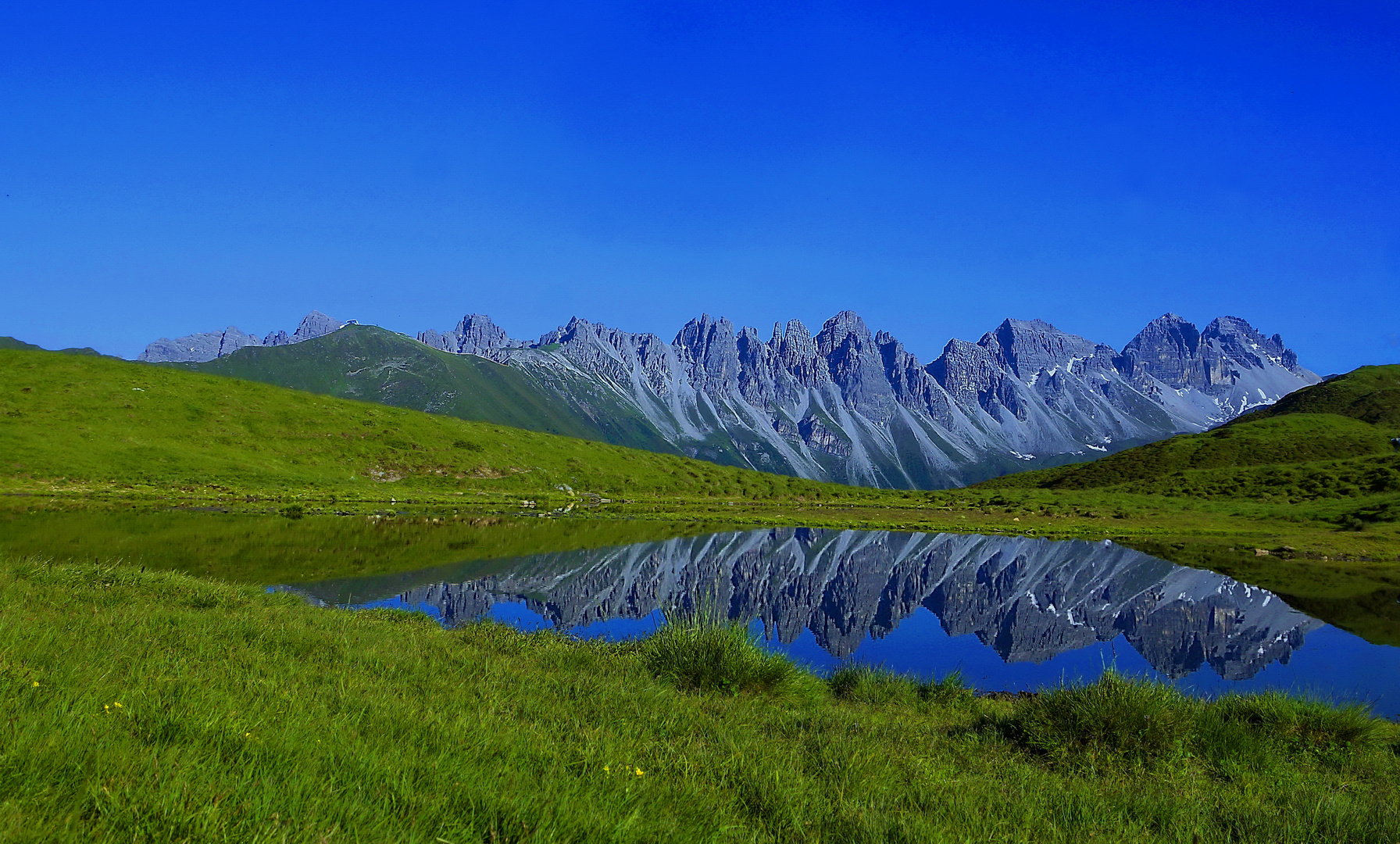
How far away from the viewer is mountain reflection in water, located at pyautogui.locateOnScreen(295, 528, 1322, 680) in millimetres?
22438

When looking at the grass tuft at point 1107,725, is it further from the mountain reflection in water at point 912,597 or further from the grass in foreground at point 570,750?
the mountain reflection in water at point 912,597

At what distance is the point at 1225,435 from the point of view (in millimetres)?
174250

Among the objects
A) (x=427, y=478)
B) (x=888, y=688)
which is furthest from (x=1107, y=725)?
(x=427, y=478)

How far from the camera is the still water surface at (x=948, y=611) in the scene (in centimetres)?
1931

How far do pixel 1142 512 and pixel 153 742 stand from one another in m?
107

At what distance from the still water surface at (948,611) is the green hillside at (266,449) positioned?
50.6 meters

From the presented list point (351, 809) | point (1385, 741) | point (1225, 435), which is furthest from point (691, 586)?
point (1225, 435)

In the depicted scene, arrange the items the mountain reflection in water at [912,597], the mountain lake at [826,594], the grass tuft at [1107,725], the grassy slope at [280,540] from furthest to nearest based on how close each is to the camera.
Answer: the grassy slope at [280,540] → the mountain reflection in water at [912,597] → the mountain lake at [826,594] → the grass tuft at [1107,725]

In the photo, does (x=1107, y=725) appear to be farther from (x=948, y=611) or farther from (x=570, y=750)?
(x=948, y=611)

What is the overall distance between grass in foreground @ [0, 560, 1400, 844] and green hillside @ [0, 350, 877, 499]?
65650 millimetres

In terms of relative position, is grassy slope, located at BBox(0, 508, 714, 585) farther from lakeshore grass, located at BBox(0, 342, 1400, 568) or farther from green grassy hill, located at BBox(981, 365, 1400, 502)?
green grassy hill, located at BBox(981, 365, 1400, 502)

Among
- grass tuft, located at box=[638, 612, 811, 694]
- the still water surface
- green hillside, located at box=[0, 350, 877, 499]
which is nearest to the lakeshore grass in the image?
Answer: green hillside, located at box=[0, 350, 877, 499]

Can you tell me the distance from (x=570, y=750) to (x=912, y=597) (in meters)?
25.9

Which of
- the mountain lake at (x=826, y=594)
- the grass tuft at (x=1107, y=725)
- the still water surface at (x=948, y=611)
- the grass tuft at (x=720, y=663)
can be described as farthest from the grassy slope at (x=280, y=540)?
the grass tuft at (x=1107, y=725)
